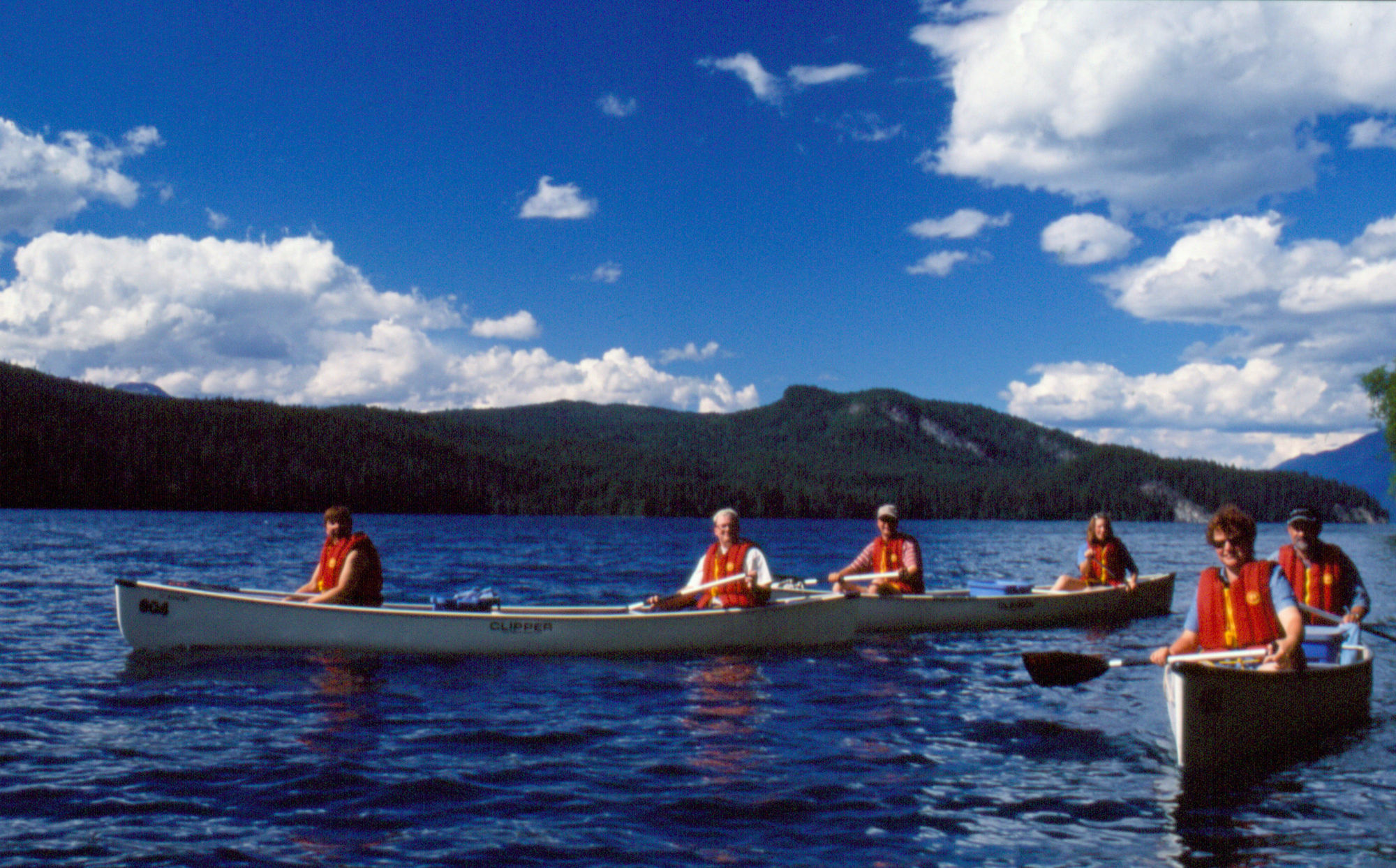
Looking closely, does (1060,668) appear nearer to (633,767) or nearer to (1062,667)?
(1062,667)

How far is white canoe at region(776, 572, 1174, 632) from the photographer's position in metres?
18.3

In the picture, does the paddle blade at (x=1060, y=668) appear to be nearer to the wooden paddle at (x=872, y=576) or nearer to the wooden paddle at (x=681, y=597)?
the wooden paddle at (x=681, y=597)

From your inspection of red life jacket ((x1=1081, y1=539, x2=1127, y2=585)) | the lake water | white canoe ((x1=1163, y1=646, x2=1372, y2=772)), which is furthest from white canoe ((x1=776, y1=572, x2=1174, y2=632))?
white canoe ((x1=1163, y1=646, x2=1372, y2=772))

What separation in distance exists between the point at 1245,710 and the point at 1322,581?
3.01 meters

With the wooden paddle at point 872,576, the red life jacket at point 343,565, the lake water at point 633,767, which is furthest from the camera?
the wooden paddle at point 872,576

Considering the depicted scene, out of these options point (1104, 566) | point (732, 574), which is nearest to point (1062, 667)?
point (732, 574)

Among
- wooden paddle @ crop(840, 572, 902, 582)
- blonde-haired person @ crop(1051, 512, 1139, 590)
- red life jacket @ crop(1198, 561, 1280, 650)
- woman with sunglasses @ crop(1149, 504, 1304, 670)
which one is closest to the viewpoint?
woman with sunglasses @ crop(1149, 504, 1304, 670)

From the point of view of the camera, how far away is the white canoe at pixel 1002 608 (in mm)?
18344

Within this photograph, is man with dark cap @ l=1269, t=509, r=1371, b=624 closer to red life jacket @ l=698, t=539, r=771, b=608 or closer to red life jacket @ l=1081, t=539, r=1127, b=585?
red life jacket @ l=698, t=539, r=771, b=608

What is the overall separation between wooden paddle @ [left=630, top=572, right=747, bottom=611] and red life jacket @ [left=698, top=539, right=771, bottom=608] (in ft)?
0.32

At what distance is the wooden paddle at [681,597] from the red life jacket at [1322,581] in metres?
6.99

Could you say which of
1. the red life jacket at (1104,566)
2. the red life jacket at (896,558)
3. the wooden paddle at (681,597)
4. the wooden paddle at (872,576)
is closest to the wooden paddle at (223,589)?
the wooden paddle at (681,597)

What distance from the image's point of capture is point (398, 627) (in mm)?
14414

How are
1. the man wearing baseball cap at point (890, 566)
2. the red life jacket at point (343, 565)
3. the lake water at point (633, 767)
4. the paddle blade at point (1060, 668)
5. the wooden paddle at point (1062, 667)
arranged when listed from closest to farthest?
1. the lake water at point (633, 767)
2. the wooden paddle at point (1062, 667)
3. the paddle blade at point (1060, 668)
4. the red life jacket at point (343, 565)
5. the man wearing baseball cap at point (890, 566)
